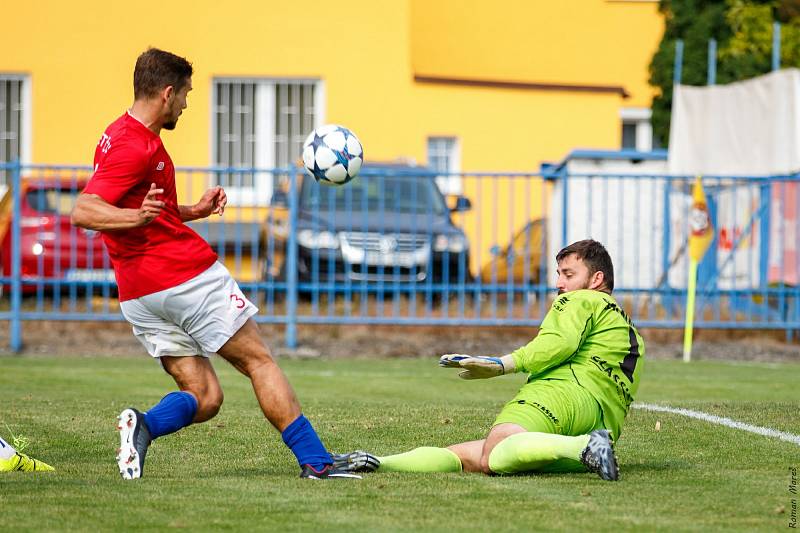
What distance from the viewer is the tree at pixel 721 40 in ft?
81.4

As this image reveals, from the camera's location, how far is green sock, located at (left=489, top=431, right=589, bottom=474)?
6.13 metres

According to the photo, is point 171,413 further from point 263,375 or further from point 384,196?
point 384,196

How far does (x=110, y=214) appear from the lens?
6078 millimetres

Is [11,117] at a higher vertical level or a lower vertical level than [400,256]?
higher

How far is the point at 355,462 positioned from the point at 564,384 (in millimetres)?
967

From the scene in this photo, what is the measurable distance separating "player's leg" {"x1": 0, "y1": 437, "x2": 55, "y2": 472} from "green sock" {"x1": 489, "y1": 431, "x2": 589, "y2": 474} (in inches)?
79.1

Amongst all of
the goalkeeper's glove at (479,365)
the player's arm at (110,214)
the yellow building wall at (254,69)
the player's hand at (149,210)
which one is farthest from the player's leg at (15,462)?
the yellow building wall at (254,69)

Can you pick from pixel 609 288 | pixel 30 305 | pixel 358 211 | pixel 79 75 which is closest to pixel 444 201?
pixel 358 211

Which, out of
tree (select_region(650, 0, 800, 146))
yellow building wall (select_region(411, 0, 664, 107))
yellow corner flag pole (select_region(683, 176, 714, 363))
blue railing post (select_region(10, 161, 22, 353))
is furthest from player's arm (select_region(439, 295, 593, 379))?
yellow building wall (select_region(411, 0, 664, 107))

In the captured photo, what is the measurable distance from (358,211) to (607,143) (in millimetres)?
11495

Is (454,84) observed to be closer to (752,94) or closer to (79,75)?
(79,75)

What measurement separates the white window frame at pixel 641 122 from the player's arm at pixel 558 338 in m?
21.7

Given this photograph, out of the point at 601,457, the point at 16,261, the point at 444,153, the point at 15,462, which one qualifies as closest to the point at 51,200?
the point at 16,261

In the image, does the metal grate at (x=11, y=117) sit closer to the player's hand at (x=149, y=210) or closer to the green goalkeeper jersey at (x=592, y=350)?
the player's hand at (x=149, y=210)
